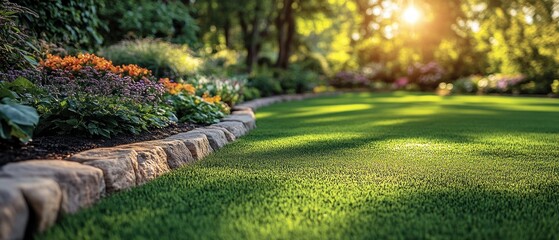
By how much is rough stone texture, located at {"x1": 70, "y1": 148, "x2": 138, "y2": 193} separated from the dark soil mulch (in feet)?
0.90

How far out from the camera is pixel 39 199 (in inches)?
88.3

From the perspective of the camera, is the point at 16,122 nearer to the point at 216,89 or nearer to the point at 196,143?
the point at 196,143

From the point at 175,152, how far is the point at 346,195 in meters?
1.48

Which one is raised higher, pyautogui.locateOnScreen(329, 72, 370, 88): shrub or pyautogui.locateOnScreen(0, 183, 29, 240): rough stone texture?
pyautogui.locateOnScreen(0, 183, 29, 240): rough stone texture

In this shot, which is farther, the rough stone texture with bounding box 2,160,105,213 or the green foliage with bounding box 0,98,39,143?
the green foliage with bounding box 0,98,39,143

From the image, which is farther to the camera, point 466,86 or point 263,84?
point 466,86

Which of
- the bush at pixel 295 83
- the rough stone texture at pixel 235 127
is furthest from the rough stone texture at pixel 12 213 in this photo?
the bush at pixel 295 83

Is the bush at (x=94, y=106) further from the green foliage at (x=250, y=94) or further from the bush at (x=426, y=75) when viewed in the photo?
the bush at (x=426, y=75)

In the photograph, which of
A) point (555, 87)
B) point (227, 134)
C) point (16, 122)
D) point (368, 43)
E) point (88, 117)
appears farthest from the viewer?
point (368, 43)

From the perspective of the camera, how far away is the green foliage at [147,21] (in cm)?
1075

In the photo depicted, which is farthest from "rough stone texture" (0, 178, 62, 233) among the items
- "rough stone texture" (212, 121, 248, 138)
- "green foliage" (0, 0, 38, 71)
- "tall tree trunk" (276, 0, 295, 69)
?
"tall tree trunk" (276, 0, 295, 69)

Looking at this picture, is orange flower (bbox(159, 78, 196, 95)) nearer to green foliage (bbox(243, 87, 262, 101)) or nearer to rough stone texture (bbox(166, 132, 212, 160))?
rough stone texture (bbox(166, 132, 212, 160))

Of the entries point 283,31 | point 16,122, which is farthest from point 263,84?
point 16,122

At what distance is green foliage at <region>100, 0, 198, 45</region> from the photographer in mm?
10750
